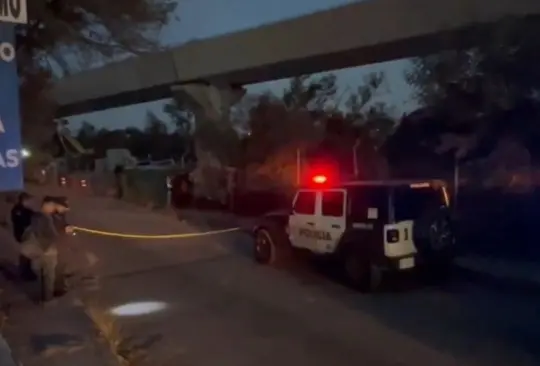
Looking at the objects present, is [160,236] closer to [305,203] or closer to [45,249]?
[305,203]

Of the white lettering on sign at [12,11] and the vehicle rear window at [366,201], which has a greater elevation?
the white lettering on sign at [12,11]

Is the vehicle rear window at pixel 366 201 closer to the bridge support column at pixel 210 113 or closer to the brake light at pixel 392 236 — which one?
the brake light at pixel 392 236

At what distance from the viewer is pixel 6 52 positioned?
14.3 feet

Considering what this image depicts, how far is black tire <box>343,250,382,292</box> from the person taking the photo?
43.9ft

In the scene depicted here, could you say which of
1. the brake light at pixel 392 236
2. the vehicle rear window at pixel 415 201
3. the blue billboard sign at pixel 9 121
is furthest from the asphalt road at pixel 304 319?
the blue billboard sign at pixel 9 121

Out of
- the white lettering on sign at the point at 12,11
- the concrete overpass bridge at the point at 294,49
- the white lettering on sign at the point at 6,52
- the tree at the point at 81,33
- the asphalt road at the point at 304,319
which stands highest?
the concrete overpass bridge at the point at 294,49

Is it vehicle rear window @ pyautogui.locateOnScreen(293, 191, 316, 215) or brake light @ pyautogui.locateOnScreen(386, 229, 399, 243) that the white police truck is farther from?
vehicle rear window @ pyautogui.locateOnScreen(293, 191, 316, 215)

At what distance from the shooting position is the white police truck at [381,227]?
13391 millimetres

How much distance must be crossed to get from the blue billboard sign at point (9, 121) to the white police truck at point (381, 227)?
9.49 m

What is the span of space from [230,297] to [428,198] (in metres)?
3.56

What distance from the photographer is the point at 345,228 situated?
46.9 feet

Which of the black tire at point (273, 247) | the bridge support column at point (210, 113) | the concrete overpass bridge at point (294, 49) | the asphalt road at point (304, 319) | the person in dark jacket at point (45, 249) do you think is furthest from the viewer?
the bridge support column at point (210, 113)

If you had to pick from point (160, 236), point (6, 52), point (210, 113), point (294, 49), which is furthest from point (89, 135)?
point (6, 52)

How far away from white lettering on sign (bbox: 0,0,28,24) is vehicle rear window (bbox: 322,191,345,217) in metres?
10.6
